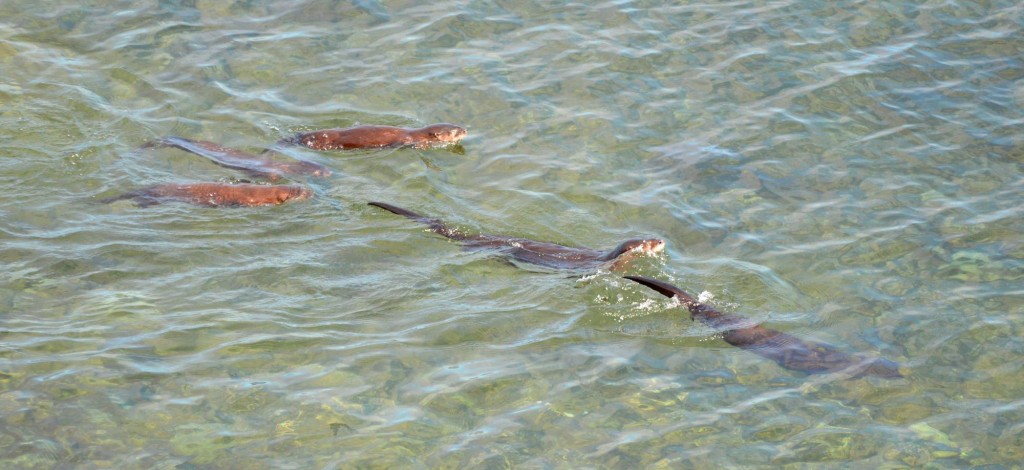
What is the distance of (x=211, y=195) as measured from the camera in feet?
28.4

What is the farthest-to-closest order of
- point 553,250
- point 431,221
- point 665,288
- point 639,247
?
point 431,221 → point 553,250 → point 639,247 → point 665,288

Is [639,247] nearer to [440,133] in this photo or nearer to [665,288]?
[665,288]

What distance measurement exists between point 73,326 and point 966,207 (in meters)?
6.86

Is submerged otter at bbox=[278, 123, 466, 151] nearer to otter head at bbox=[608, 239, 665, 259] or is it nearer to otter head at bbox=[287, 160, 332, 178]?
otter head at bbox=[287, 160, 332, 178]

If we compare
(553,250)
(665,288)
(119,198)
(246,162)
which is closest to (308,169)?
(246,162)

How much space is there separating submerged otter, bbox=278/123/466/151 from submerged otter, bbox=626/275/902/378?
9.96 feet

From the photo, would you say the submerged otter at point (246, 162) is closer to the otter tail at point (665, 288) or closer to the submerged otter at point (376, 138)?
the submerged otter at point (376, 138)

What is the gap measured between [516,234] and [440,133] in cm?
155

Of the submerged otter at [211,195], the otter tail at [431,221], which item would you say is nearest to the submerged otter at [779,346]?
the otter tail at [431,221]

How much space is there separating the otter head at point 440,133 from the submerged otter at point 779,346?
302 cm

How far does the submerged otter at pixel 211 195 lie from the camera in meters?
8.67

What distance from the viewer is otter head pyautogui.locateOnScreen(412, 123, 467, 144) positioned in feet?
32.1

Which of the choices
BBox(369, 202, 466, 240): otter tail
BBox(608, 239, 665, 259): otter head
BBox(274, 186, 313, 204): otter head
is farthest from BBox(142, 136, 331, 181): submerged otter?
BBox(608, 239, 665, 259): otter head

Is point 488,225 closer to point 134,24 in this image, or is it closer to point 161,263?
point 161,263
